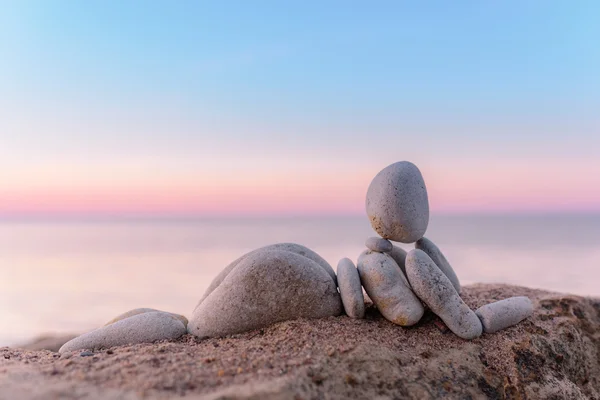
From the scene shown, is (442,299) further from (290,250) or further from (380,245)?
(290,250)

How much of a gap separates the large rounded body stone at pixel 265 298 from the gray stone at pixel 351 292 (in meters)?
0.16

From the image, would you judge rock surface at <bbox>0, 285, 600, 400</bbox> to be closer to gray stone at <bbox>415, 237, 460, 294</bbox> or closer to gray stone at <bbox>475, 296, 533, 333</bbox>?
gray stone at <bbox>475, 296, 533, 333</bbox>

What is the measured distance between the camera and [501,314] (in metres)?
6.74

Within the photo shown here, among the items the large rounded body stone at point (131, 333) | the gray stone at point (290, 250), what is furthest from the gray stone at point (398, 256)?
the large rounded body stone at point (131, 333)

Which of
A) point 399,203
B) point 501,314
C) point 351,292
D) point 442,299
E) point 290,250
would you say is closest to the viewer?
point 442,299

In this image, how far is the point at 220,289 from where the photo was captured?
675 cm

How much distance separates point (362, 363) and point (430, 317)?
2.07 meters

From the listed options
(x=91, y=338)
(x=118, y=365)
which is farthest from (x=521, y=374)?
(x=91, y=338)

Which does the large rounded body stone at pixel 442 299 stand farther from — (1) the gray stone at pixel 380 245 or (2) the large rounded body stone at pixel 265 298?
(2) the large rounded body stone at pixel 265 298

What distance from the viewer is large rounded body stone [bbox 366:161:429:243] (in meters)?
6.99

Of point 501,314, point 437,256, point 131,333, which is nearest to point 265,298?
point 131,333

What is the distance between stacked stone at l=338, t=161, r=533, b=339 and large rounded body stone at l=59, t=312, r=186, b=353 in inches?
96.6

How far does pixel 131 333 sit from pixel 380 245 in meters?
3.79

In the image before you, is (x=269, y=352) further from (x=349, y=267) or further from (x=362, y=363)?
(x=349, y=267)
